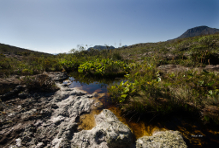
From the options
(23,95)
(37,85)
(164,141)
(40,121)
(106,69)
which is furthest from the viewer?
(106,69)

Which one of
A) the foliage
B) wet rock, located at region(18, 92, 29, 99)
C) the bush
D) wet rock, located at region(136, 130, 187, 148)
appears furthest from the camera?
the foliage

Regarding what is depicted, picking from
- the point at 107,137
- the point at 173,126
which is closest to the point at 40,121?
the point at 107,137

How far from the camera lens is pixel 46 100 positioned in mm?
3039

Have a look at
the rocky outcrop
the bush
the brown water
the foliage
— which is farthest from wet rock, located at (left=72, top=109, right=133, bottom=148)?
the foliage

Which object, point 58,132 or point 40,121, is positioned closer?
point 58,132

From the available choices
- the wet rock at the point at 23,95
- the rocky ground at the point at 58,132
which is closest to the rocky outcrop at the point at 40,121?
the rocky ground at the point at 58,132

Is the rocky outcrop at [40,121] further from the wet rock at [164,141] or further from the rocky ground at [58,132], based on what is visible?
the wet rock at [164,141]

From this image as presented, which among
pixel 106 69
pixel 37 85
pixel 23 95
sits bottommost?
pixel 23 95

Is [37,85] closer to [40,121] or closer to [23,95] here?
[23,95]

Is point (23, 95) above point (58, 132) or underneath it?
above

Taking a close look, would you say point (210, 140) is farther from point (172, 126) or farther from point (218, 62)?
point (218, 62)

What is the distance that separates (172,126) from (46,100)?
3952mm

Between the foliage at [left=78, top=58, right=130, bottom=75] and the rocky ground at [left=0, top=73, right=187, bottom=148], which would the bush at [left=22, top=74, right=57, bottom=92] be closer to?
the rocky ground at [left=0, top=73, right=187, bottom=148]

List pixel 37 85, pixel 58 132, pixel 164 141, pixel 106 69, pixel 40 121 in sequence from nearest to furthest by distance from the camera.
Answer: pixel 164 141 → pixel 58 132 → pixel 40 121 → pixel 37 85 → pixel 106 69
